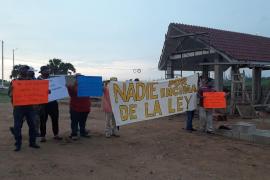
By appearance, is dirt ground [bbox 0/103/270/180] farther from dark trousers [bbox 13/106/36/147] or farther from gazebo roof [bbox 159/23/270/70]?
gazebo roof [bbox 159/23/270/70]

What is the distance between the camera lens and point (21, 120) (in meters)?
9.15

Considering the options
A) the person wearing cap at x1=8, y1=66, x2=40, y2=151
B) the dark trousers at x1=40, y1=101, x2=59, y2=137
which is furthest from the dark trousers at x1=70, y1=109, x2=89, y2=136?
the person wearing cap at x1=8, y1=66, x2=40, y2=151

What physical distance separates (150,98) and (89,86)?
2233 millimetres

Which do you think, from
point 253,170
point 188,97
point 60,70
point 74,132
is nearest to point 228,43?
point 188,97

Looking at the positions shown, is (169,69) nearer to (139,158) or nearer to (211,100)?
(211,100)

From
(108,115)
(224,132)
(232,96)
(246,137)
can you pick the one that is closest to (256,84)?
(232,96)

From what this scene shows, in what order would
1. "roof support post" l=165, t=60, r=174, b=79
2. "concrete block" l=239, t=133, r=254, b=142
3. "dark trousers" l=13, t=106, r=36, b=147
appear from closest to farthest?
"dark trousers" l=13, t=106, r=36, b=147 < "concrete block" l=239, t=133, r=254, b=142 < "roof support post" l=165, t=60, r=174, b=79

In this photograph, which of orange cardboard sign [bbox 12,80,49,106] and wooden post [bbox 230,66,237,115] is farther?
wooden post [bbox 230,66,237,115]

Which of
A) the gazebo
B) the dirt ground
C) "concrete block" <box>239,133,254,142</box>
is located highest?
the gazebo

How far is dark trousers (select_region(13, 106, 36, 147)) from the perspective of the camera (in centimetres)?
905

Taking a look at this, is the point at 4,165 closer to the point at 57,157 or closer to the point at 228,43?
the point at 57,157

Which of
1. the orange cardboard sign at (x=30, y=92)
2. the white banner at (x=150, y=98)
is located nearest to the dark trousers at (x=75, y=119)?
the white banner at (x=150, y=98)

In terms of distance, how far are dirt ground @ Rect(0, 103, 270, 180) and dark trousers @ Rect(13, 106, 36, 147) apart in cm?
29

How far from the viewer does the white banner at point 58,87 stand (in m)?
10.4
